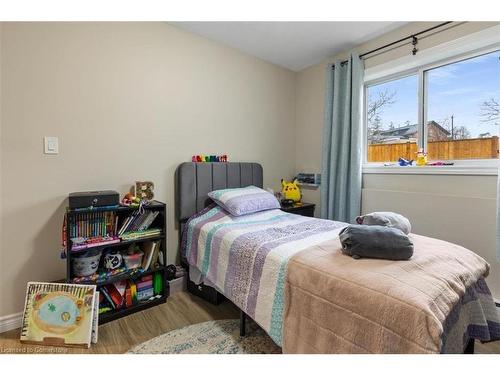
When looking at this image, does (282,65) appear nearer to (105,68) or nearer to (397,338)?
(105,68)

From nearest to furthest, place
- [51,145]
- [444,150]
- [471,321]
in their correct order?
[471,321]
[51,145]
[444,150]

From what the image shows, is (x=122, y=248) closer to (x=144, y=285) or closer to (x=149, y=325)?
(x=144, y=285)

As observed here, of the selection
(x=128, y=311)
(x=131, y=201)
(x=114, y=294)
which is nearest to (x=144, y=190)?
(x=131, y=201)

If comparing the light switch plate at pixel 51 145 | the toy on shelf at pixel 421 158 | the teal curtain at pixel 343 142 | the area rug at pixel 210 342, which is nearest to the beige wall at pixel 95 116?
the light switch plate at pixel 51 145

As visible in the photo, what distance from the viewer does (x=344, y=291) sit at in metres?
1.03

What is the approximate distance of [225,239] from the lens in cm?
173

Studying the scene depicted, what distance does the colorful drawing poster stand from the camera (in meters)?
1.51

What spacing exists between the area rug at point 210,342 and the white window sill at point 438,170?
1835mm

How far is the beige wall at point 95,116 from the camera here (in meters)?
1.66

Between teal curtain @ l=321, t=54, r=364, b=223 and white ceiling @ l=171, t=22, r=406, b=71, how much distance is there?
197 millimetres

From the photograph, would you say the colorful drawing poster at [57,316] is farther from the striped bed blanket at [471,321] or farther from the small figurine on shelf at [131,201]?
the striped bed blanket at [471,321]

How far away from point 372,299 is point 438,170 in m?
1.67

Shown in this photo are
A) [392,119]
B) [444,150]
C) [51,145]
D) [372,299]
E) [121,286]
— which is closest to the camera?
[372,299]

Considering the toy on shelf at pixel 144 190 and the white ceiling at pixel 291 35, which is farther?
the white ceiling at pixel 291 35
